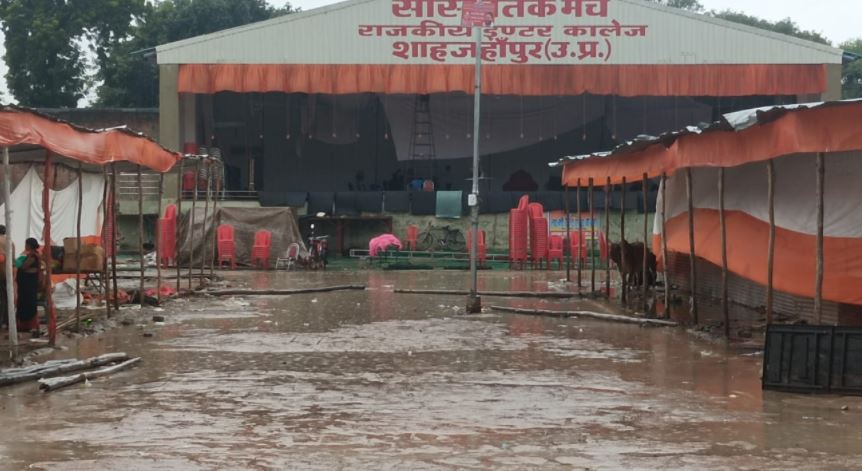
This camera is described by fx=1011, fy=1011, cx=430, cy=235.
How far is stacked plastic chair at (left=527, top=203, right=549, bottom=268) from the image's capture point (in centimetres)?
3034

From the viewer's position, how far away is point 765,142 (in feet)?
38.9

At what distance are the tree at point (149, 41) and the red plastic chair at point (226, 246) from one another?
27025 millimetres

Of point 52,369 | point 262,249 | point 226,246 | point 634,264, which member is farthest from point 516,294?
point 52,369

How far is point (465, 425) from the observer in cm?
817

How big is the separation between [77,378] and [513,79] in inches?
1160

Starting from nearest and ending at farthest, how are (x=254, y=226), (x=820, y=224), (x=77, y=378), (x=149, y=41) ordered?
(x=77, y=378), (x=820, y=224), (x=254, y=226), (x=149, y=41)

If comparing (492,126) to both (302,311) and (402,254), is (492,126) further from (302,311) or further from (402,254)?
(302,311)

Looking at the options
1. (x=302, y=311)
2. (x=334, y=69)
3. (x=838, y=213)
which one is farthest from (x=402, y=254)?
(x=838, y=213)

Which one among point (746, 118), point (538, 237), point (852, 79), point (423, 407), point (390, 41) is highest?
point (852, 79)

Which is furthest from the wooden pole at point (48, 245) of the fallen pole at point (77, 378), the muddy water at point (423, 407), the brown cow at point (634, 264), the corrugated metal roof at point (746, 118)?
the brown cow at point (634, 264)

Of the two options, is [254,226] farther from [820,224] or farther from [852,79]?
[852,79]

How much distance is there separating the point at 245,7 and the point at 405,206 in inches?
1000

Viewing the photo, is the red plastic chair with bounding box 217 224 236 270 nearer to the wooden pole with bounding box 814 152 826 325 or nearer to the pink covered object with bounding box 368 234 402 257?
the pink covered object with bounding box 368 234 402 257

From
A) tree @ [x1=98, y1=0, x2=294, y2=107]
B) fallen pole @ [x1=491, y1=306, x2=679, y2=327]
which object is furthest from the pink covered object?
tree @ [x1=98, y1=0, x2=294, y2=107]
